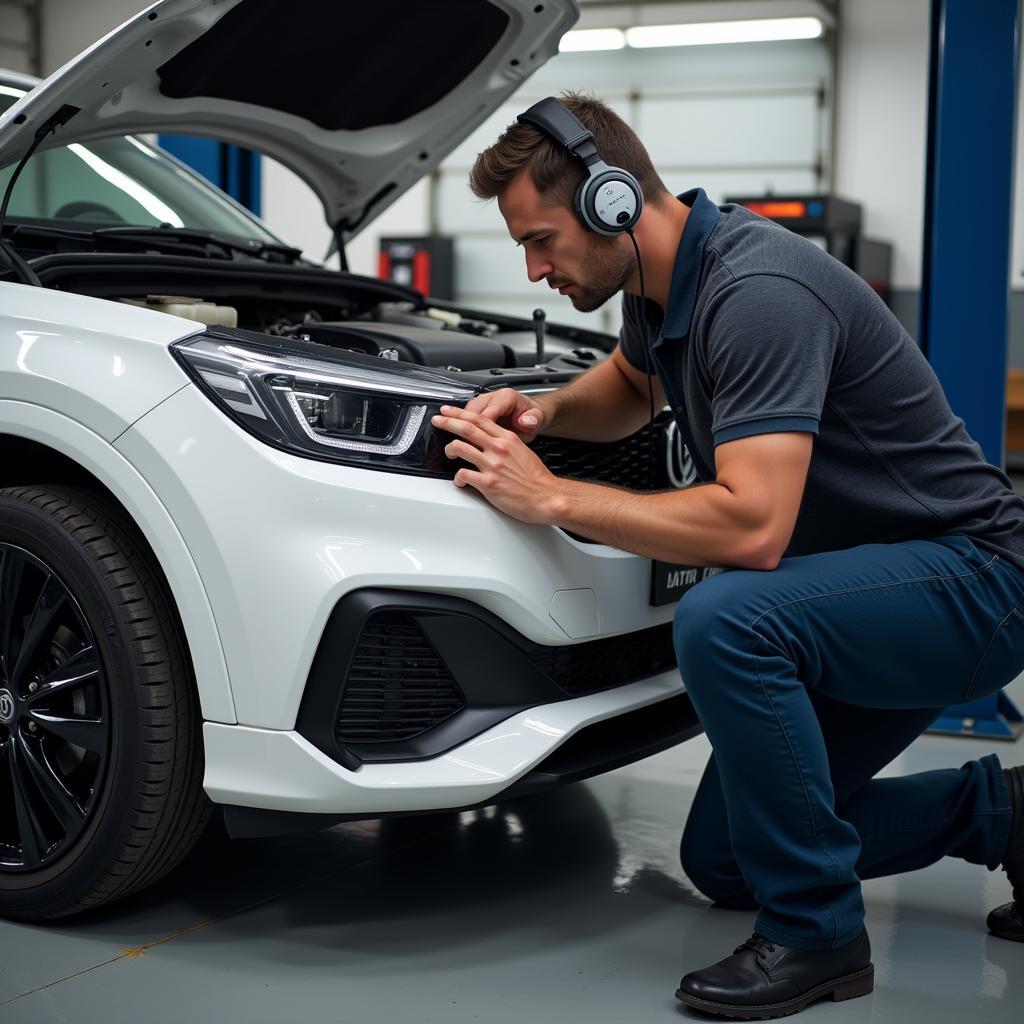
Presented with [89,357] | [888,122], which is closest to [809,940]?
[89,357]

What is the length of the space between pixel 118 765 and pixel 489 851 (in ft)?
2.54

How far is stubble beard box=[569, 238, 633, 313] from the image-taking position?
195cm

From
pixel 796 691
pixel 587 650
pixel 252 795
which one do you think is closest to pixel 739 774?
pixel 796 691

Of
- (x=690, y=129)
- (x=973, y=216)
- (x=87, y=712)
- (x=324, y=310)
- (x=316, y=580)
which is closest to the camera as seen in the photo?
(x=316, y=580)

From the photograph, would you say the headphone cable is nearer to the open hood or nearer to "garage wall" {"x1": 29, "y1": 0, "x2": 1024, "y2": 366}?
the open hood

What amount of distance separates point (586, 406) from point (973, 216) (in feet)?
5.31

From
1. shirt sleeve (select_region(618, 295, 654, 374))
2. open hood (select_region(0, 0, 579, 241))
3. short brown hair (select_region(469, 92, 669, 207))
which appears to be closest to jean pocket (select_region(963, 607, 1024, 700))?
shirt sleeve (select_region(618, 295, 654, 374))

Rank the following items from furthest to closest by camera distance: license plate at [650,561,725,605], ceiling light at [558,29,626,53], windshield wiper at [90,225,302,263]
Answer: ceiling light at [558,29,626,53], windshield wiper at [90,225,302,263], license plate at [650,561,725,605]

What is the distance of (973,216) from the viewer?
10.7ft

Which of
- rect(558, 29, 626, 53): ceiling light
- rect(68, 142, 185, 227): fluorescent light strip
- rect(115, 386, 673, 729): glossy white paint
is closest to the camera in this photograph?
rect(115, 386, 673, 729): glossy white paint

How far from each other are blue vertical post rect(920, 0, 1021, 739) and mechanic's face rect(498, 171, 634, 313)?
1599mm

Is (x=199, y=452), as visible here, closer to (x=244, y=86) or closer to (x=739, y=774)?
(x=739, y=774)

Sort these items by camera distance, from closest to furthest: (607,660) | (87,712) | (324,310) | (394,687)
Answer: (394,687) → (87,712) → (607,660) → (324,310)

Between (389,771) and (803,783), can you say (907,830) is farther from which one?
(389,771)
